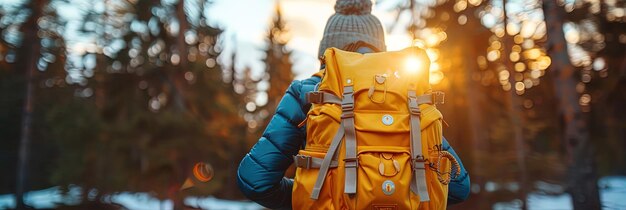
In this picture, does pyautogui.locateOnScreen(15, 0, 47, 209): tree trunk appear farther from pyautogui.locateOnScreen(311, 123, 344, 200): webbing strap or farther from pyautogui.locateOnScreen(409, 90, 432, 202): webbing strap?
pyautogui.locateOnScreen(409, 90, 432, 202): webbing strap

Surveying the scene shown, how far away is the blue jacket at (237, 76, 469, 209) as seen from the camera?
2240 millimetres

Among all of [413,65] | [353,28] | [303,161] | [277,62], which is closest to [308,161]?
[303,161]

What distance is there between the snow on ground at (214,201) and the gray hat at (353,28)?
7.31m

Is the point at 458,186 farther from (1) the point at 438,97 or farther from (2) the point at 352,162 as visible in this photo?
(2) the point at 352,162

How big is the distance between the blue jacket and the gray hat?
0.50 meters

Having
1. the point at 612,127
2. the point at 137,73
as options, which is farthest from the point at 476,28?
the point at 137,73

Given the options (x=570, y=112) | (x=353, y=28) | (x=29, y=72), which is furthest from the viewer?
(x=29, y=72)

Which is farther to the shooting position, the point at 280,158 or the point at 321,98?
the point at 280,158

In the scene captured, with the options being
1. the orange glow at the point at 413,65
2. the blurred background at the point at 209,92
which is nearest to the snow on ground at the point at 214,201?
the blurred background at the point at 209,92

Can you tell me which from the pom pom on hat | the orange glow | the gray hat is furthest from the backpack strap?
the pom pom on hat

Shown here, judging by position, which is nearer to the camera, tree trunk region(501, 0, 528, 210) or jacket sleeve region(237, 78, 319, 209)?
jacket sleeve region(237, 78, 319, 209)

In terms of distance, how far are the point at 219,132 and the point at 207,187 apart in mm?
2089

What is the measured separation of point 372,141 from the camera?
2016mm

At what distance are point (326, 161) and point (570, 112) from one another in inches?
222
